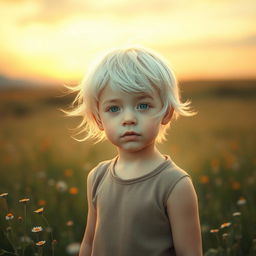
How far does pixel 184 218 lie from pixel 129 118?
19.8 inches

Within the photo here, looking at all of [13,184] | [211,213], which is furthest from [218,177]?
[13,184]

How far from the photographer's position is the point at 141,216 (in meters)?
2.45

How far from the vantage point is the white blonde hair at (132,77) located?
2455 millimetres

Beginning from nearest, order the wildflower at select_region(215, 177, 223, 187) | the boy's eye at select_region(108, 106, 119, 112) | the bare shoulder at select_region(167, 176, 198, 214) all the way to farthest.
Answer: the bare shoulder at select_region(167, 176, 198, 214), the boy's eye at select_region(108, 106, 119, 112), the wildflower at select_region(215, 177, 223, 187)

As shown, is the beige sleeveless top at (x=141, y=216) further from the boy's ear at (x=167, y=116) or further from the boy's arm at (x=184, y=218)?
the boy's ear at (x=167, y=116)

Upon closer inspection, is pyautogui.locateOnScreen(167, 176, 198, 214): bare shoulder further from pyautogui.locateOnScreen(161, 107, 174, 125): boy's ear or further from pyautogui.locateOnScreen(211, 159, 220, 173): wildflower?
pyautogui.locateOnScreen(211, 159, 220, 173): wildflower

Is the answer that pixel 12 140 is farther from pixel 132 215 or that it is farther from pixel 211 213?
pixel 132 215

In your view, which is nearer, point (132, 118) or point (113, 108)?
point (132, 118)

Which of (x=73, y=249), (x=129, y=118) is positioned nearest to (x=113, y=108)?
(x=129, y=118)

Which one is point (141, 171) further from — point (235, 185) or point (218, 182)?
point (218, 182)

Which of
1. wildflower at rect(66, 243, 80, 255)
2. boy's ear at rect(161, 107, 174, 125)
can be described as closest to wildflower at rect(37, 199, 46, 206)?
wildflower at rect(66, 243, 80, 255)

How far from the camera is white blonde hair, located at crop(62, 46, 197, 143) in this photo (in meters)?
2.46

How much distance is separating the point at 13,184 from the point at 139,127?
8.81 ft

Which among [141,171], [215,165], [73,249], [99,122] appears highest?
[99,122]
